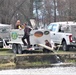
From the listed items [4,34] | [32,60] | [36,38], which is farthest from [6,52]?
[32,60]

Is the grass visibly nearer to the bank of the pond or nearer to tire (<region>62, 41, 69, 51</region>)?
tire (<region>62, 41, 69, 51</region>)

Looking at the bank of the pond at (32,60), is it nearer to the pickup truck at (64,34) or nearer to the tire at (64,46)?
the pickup truck at (64,34)

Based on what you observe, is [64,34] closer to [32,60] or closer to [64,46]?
[64,46]

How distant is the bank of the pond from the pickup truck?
3913 millimetres

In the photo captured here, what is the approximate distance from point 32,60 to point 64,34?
5.73 m

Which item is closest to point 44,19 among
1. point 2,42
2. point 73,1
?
point 73,1

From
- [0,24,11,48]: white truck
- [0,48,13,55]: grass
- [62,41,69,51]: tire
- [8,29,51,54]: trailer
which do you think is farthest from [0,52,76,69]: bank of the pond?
[0,24,11,48]: white truck

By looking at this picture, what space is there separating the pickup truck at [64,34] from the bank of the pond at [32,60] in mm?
3913

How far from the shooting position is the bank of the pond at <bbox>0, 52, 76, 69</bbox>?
1730cm

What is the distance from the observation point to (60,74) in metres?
13.7

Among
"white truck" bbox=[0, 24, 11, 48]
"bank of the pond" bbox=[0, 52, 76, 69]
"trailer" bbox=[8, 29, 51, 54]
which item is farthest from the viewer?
"white truck" bbox=[0, 24, 11, 48]

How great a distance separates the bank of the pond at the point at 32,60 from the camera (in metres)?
17.3

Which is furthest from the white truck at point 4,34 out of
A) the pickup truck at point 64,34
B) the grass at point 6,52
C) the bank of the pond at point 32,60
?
the bank of the pond at point 32,60

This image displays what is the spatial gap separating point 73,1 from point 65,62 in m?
26.7
